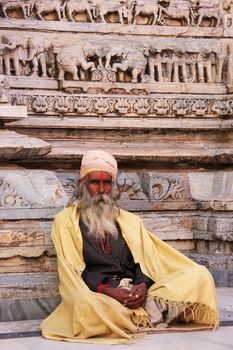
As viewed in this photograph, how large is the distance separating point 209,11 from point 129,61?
1.27m

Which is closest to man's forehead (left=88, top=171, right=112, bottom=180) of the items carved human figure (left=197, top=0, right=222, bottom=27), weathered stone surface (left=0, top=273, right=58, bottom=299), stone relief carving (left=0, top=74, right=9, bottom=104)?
weathered stone surface (left=0, top=273, right=58, bottom=299)

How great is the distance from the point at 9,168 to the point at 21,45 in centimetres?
190

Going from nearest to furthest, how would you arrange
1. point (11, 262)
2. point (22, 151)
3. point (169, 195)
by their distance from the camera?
point (11, 262) < point (22, 151) < point (169, 195)

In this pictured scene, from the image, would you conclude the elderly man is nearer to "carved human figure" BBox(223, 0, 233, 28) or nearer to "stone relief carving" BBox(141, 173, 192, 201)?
"stone relief carving" BBox(141, 173, 192, 201)

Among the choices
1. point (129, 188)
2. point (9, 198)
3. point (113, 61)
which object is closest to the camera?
point (9, 198)

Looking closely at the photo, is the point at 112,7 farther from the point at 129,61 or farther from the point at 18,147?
the point at 18,147

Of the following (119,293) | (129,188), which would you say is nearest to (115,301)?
(119,293)

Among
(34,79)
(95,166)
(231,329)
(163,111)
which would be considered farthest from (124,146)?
(231,329)

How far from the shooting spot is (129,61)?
10172 mm

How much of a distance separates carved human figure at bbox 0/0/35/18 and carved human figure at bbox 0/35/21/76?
0.31 metres

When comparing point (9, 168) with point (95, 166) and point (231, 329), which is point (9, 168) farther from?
point (231, 329)

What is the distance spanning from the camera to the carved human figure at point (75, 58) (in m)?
9.91

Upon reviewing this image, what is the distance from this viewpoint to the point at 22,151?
8.54 meters

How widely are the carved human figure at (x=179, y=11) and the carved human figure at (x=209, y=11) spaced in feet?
0.34
